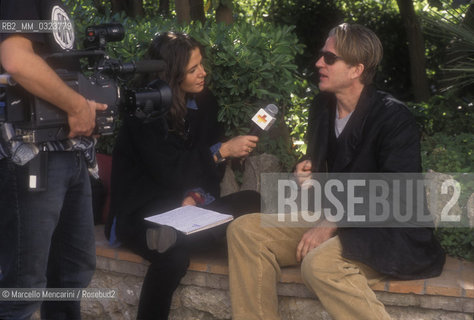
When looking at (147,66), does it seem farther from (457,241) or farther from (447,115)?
(447,115)

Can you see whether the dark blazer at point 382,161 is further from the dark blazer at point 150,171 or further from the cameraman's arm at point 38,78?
the cameraman's arm at point 38,78

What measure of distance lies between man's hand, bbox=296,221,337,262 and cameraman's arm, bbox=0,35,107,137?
1.39 metres

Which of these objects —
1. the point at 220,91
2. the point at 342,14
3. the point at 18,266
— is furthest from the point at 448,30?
the point at 342,14

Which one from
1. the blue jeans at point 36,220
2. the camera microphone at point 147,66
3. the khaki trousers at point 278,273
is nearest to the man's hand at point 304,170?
the khaki trousers at point 278,273

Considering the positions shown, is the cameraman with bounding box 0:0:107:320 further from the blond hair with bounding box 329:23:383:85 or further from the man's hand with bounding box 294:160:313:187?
the blond hair with bounding box 329:23:383:85

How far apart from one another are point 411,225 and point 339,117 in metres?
0.77

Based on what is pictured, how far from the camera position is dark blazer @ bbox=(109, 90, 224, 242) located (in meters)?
3.96

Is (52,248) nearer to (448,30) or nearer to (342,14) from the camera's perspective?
(448,30)

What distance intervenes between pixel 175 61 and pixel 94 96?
43.2 inches

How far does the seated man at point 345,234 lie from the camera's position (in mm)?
3404

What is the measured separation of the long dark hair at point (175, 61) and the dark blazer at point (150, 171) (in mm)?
102

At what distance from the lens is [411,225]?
353 cm

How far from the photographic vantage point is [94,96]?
2980 mm

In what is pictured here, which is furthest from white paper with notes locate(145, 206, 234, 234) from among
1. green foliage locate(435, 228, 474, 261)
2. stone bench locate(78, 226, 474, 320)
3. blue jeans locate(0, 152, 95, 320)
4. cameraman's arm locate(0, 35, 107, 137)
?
green foliage locate(435, 228, 474, 261)
